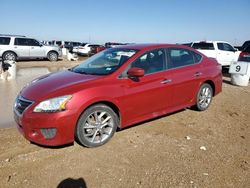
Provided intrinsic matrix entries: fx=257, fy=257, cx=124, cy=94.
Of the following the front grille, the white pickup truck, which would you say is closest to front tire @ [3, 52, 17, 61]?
the white pickup truck

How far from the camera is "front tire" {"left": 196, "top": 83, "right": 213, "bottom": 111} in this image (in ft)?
19.8

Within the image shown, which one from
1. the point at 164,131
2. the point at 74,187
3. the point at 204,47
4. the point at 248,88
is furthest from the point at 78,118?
the point at 204,47

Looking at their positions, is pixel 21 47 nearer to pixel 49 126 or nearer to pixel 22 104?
pixel 22 104

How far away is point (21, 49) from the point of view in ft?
59.2

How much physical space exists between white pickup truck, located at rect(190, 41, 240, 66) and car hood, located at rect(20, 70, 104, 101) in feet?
37.2

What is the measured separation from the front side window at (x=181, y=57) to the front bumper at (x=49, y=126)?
7.94ft

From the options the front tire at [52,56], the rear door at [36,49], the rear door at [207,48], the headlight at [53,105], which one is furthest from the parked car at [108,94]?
the front tire at [52,56]

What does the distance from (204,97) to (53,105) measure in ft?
12.6

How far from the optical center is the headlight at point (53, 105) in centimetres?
377

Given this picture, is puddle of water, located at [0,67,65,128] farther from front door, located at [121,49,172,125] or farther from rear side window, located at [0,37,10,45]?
rear side window, located at [0,37,10,45]

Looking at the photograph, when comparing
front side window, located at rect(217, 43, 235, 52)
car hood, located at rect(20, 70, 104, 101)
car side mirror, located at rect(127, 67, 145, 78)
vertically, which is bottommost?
car hood, located at rect(20, 70, 104, 101)

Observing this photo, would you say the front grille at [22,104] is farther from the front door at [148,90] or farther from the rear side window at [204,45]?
the rear side window at [204,45]

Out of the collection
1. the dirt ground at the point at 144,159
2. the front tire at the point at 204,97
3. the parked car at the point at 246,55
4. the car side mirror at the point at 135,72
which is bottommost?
the dirt ground at the point at 144,159

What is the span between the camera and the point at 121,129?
4926 millimetres
